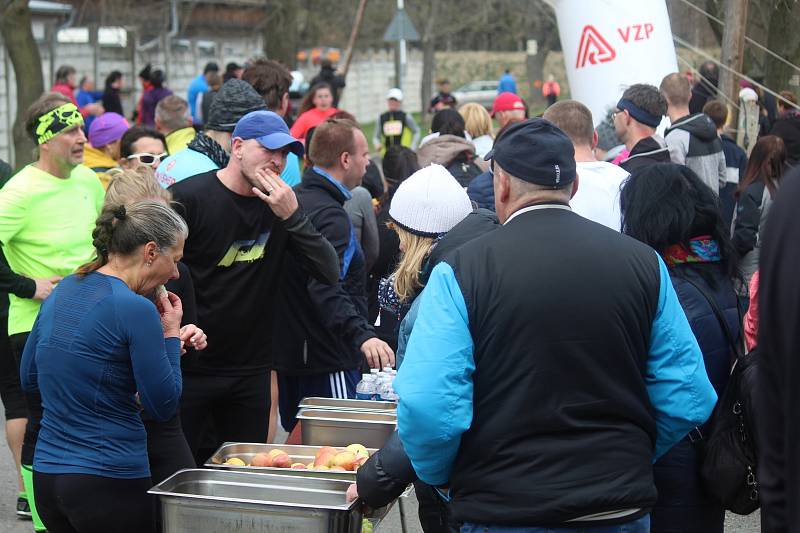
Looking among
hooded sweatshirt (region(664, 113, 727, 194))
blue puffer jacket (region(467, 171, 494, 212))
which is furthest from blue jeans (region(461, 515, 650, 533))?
hooded sweatshirt (region(664, 113, 727, 194))

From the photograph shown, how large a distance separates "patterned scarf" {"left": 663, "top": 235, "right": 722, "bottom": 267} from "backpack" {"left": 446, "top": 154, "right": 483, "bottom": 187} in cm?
383

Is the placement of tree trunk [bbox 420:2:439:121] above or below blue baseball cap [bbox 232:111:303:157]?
below

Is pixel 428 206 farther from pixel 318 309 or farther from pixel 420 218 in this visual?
pixel 318 309

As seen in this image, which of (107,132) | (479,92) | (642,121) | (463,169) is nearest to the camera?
(642,121)

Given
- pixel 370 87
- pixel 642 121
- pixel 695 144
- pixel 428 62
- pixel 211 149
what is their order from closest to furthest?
pixel 211 149
pixel 642 121
pixel 695 144
pixel 428 62
pixel 370 87

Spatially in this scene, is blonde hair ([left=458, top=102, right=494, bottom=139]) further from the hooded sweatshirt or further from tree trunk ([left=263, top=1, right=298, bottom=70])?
tree trunk ([left=263, top=1, right=298, bottom=70])

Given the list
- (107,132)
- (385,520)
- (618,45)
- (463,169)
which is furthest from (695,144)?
(107,132)

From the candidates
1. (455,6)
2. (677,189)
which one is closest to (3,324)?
(677,189)

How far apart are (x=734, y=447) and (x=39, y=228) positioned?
352 centimetres

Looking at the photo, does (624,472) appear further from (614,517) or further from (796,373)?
(796,373)

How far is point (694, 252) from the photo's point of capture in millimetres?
3771

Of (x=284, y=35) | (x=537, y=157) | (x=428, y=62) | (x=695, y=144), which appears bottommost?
(x=428, y=62)

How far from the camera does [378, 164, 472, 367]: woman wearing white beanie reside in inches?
157

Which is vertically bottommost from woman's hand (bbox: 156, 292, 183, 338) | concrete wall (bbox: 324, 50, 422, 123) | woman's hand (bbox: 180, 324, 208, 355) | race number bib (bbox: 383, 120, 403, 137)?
concrete wall (bbox: 324, 50, 422, 123)
